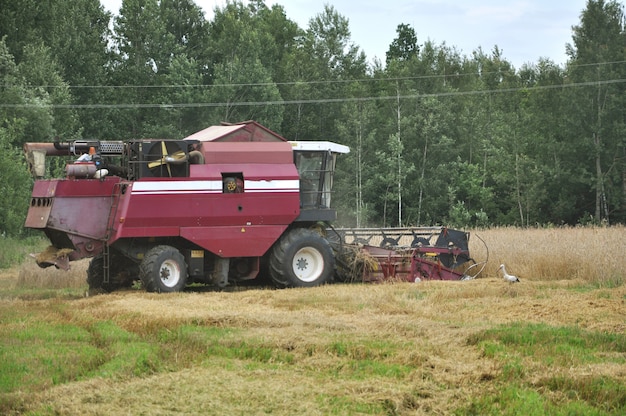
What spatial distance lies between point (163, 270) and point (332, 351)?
736 cm

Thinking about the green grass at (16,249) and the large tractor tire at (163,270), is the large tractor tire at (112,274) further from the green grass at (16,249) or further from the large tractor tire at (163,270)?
the green grass at (16,249)

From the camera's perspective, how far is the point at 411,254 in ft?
61.4

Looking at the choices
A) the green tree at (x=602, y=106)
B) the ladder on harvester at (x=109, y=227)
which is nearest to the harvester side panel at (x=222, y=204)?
the ladder on harvester at (x=109, y=227)

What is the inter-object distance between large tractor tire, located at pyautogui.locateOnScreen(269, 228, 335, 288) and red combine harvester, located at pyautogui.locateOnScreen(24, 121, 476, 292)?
2 cm

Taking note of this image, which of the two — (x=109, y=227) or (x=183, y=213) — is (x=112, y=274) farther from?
(x=183, y=213)

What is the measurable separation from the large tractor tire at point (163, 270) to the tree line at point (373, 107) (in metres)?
26.8

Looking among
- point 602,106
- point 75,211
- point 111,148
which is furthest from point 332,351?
point 602,106

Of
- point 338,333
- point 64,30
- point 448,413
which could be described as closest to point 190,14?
point 64,30

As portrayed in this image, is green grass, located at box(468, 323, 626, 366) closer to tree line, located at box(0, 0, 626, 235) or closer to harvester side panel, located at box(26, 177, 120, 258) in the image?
harvester side panel, located at box(26, 177, 120, 258)

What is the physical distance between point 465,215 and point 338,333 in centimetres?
A: 3749

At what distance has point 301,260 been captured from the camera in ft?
60.8

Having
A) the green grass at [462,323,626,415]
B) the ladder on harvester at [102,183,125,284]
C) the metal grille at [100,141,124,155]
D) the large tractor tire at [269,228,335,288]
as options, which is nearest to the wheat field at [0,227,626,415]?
the green grass at [462,323,626,415]

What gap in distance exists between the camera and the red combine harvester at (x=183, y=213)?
1709 cm

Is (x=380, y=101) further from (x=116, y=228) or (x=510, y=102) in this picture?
(x=116, y=228)
